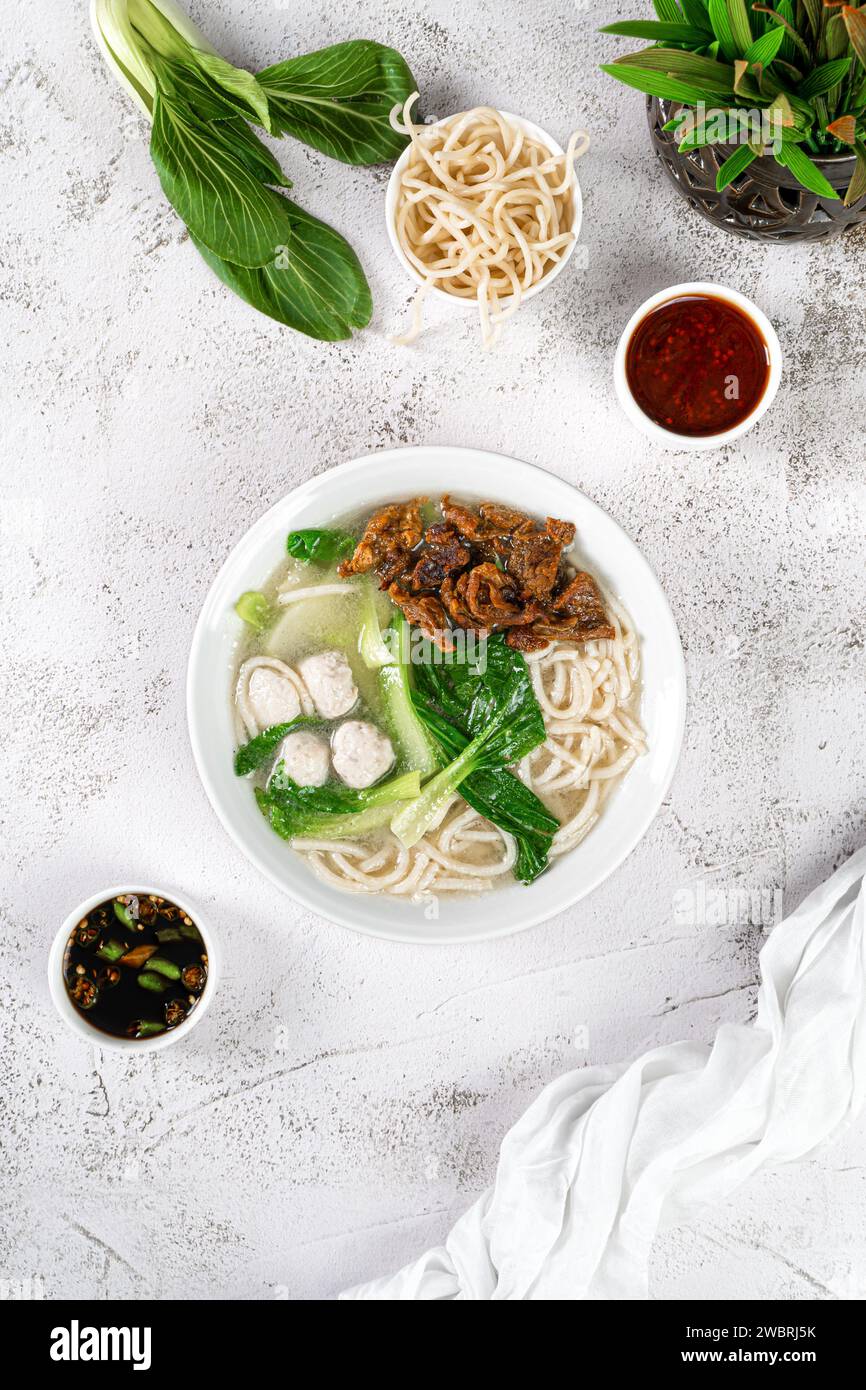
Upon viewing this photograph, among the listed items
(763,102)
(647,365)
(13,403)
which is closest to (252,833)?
(13,403)

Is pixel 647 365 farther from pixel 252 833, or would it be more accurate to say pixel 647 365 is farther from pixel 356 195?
pixel 252 833

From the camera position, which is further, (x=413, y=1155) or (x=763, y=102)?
(x=413, y=1155)

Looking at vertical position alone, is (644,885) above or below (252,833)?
below

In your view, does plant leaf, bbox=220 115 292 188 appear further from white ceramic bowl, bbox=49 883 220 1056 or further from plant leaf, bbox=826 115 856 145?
white ceramic bowl, bbox=49 883 220 1056

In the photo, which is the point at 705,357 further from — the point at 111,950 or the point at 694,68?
the point at 111,950

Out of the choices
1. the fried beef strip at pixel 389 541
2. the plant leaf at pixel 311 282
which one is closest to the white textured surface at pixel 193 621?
the plant leaf at pixel 311 282

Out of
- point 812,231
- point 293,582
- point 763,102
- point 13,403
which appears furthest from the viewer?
point 13,403

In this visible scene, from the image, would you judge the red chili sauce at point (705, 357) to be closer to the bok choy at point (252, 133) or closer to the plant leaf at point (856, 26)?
the plant leaf at point (856, 26)
